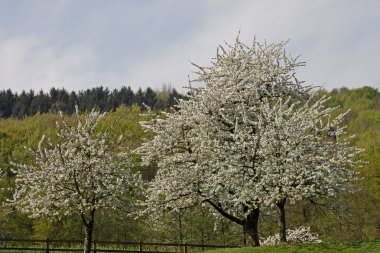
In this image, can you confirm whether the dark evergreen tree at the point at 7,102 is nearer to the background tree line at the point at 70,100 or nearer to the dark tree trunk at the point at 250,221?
the background tree line at the point at 70,100

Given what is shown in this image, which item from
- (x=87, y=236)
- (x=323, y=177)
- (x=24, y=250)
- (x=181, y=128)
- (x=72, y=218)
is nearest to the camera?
(x=323, y=177)

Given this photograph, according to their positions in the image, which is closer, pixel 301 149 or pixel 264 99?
pixel 301 149

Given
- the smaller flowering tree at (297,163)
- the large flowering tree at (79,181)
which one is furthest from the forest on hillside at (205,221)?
the smaller flowering tree at (297,163)

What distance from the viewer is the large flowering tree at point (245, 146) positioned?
67.3 ft

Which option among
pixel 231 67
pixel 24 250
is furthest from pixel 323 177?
pixel 24 250

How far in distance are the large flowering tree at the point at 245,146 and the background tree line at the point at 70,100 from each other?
12222 centimetres

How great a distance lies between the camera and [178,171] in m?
23.9

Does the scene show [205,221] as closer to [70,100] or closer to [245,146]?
[245,146]

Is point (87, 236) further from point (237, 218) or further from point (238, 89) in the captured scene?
point (238, 89)

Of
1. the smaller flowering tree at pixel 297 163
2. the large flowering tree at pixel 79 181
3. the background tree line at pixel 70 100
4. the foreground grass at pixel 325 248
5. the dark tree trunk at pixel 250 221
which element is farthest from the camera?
the background tree line at pixel 70 100

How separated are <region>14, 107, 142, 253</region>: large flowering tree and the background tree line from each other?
123787 mm

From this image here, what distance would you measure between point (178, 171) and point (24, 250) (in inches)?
582

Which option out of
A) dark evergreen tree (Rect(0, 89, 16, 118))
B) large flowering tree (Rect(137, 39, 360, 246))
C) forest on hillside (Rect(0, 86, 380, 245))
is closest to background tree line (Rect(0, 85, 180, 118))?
dark evergreen tree (Rect(0, 89, 16, 118))

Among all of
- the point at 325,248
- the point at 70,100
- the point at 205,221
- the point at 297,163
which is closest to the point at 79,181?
the point at 297,163
